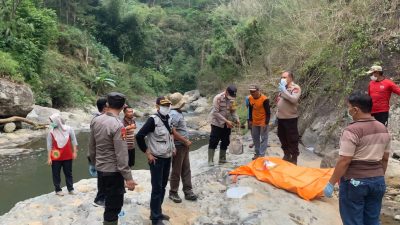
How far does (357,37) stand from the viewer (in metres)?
10.3

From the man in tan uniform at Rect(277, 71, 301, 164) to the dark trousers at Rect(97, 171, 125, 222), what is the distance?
11.1ft

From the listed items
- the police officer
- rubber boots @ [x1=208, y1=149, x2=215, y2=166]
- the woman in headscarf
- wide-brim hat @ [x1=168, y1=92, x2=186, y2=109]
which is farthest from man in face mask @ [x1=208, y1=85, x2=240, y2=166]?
the police officer

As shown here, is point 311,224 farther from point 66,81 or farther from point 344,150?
point 66,81

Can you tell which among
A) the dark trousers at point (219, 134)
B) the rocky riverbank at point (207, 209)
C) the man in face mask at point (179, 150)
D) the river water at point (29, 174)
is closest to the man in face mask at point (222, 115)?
the dark trousers at point (219, 134)

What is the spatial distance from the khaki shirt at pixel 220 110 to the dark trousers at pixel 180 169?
1.51 m

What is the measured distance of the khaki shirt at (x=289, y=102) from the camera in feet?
21.2

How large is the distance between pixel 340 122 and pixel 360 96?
631 centimetres

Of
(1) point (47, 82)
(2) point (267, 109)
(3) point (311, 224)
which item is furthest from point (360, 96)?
(1) point (47, 82)

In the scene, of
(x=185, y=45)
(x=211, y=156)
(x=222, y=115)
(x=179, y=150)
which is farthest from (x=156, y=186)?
(x=185, y=45)

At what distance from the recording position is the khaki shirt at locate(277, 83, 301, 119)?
6457 mm

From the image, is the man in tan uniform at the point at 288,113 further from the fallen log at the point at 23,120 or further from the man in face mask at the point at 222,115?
the fallen log at the point at 23,120

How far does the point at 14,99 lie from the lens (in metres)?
15.1

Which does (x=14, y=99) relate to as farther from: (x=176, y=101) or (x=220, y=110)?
(x=176, y=101)

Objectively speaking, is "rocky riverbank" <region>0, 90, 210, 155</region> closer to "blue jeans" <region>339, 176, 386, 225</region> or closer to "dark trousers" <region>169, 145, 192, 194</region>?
"dark trousers" <region>169, 145, 192, 194</region>
